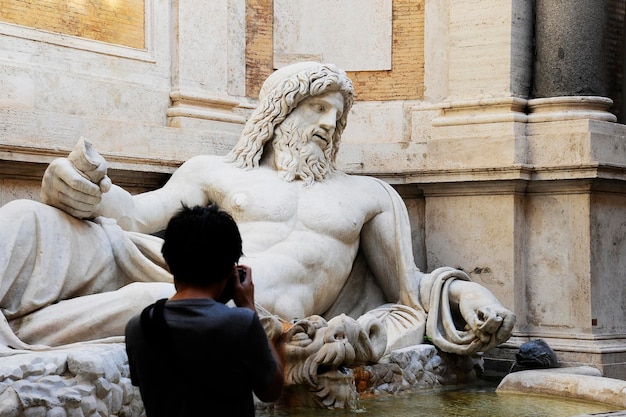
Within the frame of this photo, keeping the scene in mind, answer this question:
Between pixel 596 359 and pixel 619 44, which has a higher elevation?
pixel 619 44

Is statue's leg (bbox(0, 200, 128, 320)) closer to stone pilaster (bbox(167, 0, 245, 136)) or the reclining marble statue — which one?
the reclining marble statue

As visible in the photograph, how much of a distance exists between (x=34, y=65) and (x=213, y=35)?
4.73 feet

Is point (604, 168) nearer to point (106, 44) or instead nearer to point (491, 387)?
point (491, 387)

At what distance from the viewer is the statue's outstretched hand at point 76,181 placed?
5.93 meters

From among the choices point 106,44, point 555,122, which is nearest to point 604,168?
point 555,122

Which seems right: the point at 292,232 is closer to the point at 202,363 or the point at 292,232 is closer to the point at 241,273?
the point at 241,273

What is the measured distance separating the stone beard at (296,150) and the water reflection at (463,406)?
135 cm

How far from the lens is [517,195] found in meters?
8.28

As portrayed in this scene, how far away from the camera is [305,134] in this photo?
730 cm

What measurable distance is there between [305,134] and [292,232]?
0.55 meters

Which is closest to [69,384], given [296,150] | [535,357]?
[296,150]

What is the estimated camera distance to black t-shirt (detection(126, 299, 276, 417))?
3068 millimetres

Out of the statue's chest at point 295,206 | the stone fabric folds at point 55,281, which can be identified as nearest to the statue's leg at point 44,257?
the stone fabric folds at point 55,281

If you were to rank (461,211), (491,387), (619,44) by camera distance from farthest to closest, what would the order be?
(619,44)
(461,211)
(491,387)
